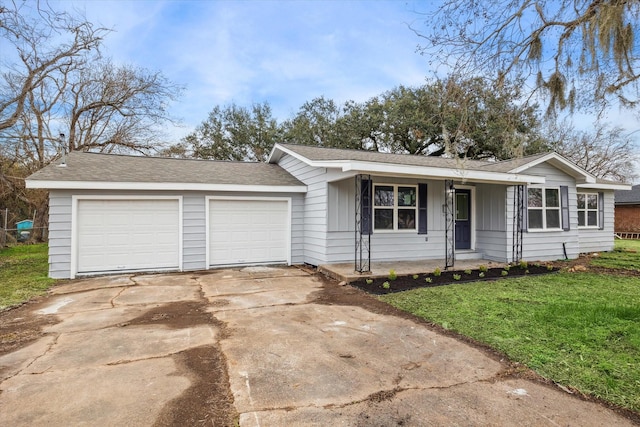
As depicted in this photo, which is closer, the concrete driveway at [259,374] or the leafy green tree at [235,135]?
the concrete driveway at [259,374]

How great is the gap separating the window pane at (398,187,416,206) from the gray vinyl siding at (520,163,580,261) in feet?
8.68

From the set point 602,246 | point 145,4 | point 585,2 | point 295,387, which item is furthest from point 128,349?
point 602,246

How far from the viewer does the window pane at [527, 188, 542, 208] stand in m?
9.94

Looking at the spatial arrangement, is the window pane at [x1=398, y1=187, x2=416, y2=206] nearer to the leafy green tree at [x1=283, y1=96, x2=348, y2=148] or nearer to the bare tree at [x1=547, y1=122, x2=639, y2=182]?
the leafy green tree at [x1=283, y1=96, x2=348, y2=148]

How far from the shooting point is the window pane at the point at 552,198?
33.5ft

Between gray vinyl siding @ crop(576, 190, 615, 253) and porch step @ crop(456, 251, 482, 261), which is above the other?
gray vinyl siding @ crop(576, 190, 615, 253)

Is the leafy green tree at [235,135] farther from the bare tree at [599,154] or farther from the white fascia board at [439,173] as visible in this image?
the bare tree at [599,154]

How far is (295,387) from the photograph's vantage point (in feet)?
9.43

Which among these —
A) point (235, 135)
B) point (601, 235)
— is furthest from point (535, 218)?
point (235, 135)

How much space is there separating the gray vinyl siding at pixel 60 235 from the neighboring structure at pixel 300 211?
22mm

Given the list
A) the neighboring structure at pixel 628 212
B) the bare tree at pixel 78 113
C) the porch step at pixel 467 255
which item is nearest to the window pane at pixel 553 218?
the porch step at pixel 467 255

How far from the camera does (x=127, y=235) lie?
8281 millimetres

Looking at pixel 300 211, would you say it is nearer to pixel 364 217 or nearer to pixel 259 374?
pixel 364 217

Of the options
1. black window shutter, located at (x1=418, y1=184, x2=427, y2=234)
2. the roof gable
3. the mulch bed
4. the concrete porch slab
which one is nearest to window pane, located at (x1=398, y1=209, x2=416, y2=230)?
black window shutter, located at (x1=418, y1=184, x2=427, y2=234)
